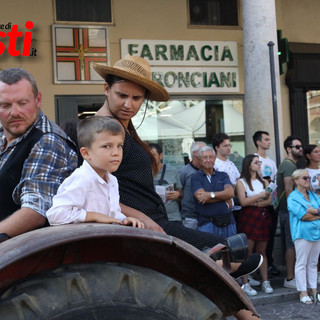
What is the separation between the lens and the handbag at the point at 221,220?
7.65m

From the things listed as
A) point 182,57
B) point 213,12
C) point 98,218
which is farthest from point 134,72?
point 213,12

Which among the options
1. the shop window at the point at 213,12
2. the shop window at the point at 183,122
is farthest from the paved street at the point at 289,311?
the shop window at the point at 213,12

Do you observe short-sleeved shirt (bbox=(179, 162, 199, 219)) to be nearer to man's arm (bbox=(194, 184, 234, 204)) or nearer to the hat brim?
man's arm (bbox=(194, 184, 234, 204))

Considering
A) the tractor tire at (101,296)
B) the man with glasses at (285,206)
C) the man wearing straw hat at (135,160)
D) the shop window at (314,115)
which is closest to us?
the tractor tire at (101,296)

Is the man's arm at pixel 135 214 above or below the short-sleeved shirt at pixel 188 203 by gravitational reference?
above

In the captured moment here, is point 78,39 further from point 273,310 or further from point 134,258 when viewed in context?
point 134,258

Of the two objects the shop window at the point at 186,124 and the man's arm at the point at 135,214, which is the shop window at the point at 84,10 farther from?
the man's arm at the point at 135,214

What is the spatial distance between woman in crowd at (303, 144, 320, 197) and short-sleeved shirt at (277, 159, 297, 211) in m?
0.25

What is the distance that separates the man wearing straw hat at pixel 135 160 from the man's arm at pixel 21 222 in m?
0.76

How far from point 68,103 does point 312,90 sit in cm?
567

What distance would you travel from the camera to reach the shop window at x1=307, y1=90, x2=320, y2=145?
14.2 m

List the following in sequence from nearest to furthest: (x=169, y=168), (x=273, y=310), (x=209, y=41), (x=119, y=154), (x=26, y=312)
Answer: (x=26, y=312) → (x=119, y=154) → (x=273, y=310) → (x=169, y=168) → (x=209, y=41)

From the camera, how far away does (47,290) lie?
200cm

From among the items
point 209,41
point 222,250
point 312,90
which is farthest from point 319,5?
point 222,250
